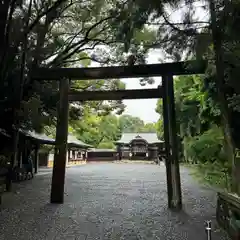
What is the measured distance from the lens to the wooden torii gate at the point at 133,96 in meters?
5.61

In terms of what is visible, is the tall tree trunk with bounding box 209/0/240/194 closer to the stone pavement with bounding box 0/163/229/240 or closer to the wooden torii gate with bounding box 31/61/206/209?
the stone pavement with bounding box 0/163/229/240

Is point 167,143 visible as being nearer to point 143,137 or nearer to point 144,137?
point 143,137

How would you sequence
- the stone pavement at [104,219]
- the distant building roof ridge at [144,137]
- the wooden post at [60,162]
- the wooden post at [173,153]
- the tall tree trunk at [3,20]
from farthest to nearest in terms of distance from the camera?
the distant building roof ridge at [144,137] → the wooden post at [60,162] → the wooden post at [173,153] → the tall tree trunk at [3,20] → the stone pavement at [104,219]

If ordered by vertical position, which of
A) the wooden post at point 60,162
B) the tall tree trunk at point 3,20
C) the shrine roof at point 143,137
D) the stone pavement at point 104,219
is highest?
the shrine roof at point 143,137

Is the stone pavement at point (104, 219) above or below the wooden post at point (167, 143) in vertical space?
below

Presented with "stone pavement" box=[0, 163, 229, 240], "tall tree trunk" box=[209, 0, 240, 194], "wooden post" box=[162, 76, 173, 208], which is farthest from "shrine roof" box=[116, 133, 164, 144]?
"tall tree trunk" box=[209, 0, 240, 194]

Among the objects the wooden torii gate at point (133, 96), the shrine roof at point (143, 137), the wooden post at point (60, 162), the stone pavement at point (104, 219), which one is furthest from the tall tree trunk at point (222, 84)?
the shrine roof at point (143, 137)

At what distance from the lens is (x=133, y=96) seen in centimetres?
638

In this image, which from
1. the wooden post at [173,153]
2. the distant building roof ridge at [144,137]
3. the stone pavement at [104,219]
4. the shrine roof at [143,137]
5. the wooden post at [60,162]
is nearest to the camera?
the stone pavement at [104,219]

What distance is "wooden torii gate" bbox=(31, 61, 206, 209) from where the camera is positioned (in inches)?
221

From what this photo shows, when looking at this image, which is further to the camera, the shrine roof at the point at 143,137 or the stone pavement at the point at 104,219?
the shrine roof at the point at 143,137

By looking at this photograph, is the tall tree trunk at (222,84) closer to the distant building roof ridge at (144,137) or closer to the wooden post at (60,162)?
the wooden post at (60,162)

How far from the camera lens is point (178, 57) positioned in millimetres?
4652

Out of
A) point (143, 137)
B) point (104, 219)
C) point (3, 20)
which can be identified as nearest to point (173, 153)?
point (104, 219)
